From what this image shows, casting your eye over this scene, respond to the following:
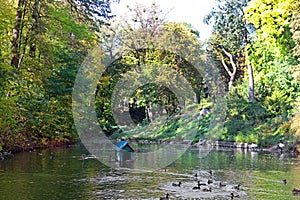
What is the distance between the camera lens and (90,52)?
85.3 ft

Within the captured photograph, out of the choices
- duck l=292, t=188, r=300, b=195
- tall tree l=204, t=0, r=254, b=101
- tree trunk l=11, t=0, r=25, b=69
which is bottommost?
duck l=292, t=188, r=300, b=195

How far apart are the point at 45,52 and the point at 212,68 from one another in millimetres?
18791

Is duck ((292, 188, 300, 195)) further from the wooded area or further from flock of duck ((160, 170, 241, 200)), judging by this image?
the wooded area

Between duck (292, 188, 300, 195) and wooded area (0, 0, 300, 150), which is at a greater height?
wooded area (0, 0, 300, 150)

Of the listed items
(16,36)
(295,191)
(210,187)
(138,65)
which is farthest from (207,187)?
(138,65)

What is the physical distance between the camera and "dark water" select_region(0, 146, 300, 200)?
939 centimetres

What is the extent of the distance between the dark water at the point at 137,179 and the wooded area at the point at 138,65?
2437 millimetres

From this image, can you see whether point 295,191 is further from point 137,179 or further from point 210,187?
point 137,179

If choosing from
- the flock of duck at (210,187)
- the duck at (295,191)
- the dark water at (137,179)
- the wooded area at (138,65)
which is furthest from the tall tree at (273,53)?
the duck at (295,191)

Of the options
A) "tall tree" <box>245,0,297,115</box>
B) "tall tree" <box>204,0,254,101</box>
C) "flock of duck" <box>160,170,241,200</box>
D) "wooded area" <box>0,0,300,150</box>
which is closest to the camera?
"flock of duck" <box>160,170,241,200</box>

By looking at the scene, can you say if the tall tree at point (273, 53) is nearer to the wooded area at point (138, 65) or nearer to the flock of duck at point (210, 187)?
the wooded area at point (138, 65)

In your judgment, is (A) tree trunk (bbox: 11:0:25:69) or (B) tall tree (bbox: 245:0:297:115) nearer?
(A) tree trunk (bbox: 11:0:25:69)

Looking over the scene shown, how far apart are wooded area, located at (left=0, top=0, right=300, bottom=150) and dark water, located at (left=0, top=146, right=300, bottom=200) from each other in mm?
2437

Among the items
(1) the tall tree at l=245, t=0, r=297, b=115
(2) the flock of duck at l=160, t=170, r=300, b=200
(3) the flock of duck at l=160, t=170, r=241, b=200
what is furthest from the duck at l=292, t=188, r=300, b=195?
(1) the tall tree at l=245, t=0, r=297, b=115
